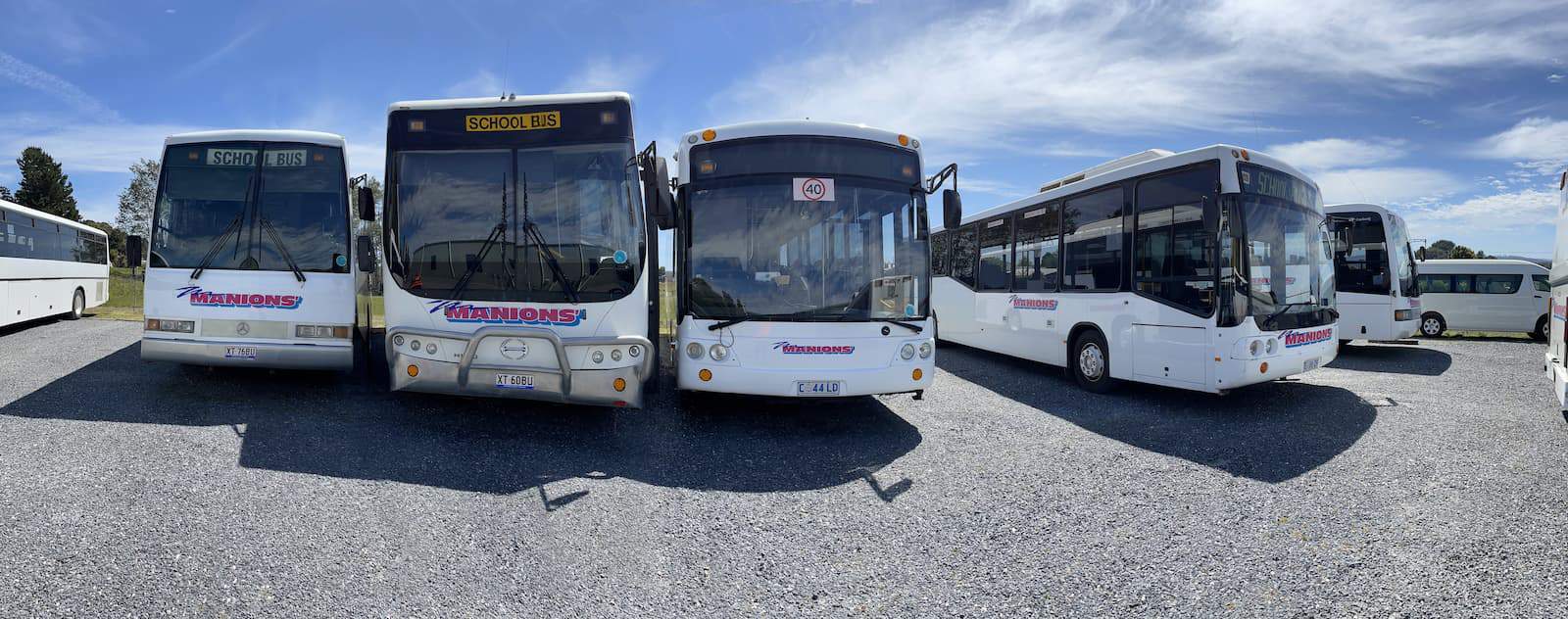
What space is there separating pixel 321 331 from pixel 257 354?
64 centimetres

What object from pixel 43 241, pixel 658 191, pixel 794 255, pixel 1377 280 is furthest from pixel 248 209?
pixel 1377 280

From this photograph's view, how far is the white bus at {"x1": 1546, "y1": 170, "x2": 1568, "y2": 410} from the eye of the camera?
6938 mm

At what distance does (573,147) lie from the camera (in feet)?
20.5

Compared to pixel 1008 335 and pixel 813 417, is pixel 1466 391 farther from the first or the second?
pixel 813 417

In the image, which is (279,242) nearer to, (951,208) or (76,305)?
(951,208)

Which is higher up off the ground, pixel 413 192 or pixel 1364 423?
pixel 413 192

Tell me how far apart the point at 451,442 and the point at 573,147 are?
266 cm

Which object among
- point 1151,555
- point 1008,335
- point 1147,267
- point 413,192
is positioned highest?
point 413,192

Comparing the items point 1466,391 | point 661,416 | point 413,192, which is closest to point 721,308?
point 661,416

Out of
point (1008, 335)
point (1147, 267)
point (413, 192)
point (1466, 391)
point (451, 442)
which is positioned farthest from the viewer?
point (1008, 335)

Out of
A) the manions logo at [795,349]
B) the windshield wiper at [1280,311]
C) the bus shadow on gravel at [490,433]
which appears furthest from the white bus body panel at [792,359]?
the windshield wiper at [1280,311]

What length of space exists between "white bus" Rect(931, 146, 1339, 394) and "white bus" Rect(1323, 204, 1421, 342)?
5724mm

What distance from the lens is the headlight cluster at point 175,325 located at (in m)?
7.29

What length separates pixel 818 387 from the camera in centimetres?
632
